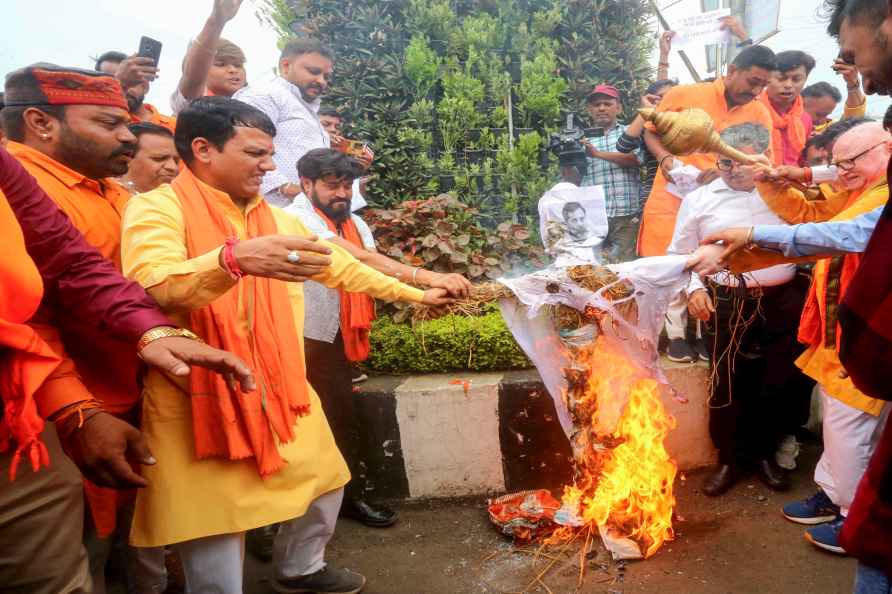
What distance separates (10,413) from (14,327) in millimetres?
242

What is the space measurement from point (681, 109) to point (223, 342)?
453cm

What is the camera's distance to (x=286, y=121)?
5.05 meters

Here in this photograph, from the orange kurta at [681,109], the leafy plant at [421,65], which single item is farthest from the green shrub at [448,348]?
the leafy plant at [421,65]

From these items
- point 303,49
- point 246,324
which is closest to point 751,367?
point 246,324

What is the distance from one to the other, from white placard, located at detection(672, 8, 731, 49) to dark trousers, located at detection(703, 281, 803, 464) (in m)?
4.02

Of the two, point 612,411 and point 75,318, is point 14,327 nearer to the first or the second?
point 75,318


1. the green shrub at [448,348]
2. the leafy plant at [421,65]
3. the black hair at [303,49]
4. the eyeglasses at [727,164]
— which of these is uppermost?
the leafy plant at [421,65]

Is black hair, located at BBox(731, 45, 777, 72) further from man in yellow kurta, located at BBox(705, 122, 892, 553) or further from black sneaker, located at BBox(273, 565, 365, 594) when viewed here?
black sneaker, located at BBox(273, 565, 365, 594)

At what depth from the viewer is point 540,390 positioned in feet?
14.0

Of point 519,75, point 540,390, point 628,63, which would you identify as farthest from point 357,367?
point 628,63

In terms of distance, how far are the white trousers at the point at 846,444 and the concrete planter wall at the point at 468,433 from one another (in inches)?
43.6

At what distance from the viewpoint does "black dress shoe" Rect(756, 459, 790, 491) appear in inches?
167

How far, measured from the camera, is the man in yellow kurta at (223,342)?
2.28 meters

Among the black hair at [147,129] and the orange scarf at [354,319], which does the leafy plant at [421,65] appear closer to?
the orange scarf at [354,319]
